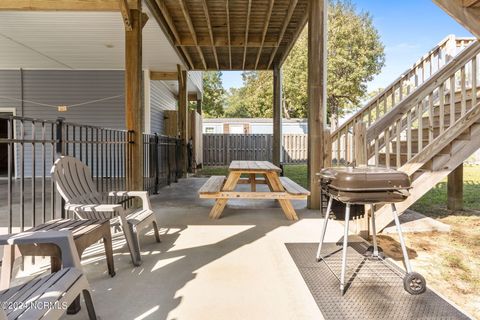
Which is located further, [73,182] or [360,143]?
[360,143]

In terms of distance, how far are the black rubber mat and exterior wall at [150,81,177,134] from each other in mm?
7827

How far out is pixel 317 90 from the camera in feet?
16.1

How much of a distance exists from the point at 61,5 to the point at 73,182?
144 inches

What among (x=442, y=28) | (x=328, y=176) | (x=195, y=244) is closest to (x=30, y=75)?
(x=195, y=244)

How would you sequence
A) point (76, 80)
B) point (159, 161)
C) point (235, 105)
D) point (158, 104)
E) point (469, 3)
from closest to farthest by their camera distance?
point (469, 3) < point (159, 161) < point (76, 80) < point (158, 104) < point (235, 105)

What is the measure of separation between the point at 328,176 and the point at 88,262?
2117mm

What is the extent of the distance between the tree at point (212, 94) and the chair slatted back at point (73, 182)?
2900 cm

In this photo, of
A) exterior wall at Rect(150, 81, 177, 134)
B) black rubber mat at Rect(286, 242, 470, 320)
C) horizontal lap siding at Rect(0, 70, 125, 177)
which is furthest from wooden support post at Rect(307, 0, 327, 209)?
horizontal lap siding at Rect(0, 70, 125, 177)

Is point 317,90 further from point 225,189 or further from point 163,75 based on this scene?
point 163,75

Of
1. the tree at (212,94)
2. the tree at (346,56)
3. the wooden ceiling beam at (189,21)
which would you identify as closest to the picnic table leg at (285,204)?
the wooden ceiling beam at (189,21)

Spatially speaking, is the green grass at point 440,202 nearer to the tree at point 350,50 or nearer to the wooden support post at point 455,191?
the wooden support post at point 455,191

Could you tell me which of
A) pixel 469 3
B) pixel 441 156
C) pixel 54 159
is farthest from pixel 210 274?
pixel 469 3

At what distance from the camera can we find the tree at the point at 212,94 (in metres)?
31.8

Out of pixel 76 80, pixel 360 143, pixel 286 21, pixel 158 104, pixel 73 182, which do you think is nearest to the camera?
pixel 73 182
